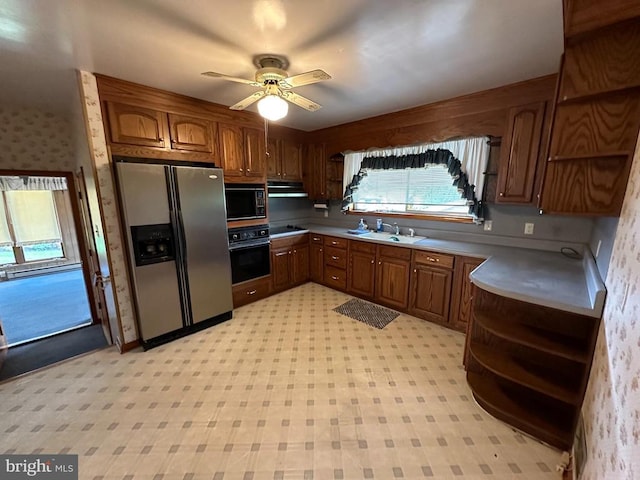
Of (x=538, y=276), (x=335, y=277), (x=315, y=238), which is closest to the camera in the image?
(x=538, y=276)

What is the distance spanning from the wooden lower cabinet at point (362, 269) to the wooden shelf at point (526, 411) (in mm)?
1684

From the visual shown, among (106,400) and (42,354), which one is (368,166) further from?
(42,354)

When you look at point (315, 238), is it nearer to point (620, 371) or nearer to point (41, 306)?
point (620, 371)

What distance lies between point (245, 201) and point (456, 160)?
2612 millimetres

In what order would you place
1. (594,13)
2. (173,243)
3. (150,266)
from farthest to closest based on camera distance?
(173,243)
(150,266)
(594,13)

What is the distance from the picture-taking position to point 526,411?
170 cm

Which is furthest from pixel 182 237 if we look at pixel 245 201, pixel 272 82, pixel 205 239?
pixel 272 82

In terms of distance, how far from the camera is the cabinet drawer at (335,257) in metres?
3.78

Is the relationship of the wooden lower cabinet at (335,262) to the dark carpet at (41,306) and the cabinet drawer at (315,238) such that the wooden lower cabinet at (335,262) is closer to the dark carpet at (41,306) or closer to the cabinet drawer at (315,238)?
the cabinet drawer at (315,238)

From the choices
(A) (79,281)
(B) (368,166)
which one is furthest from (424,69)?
(A) (79,281)

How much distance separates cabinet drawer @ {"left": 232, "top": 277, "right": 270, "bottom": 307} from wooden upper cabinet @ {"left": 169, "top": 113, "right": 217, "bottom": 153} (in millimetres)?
1742

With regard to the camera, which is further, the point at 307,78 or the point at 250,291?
the point at 250,291

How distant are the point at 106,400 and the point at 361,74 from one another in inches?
130

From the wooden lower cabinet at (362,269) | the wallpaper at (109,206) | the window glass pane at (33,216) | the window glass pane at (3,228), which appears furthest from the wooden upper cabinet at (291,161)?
the window glass pane at (3,228)
